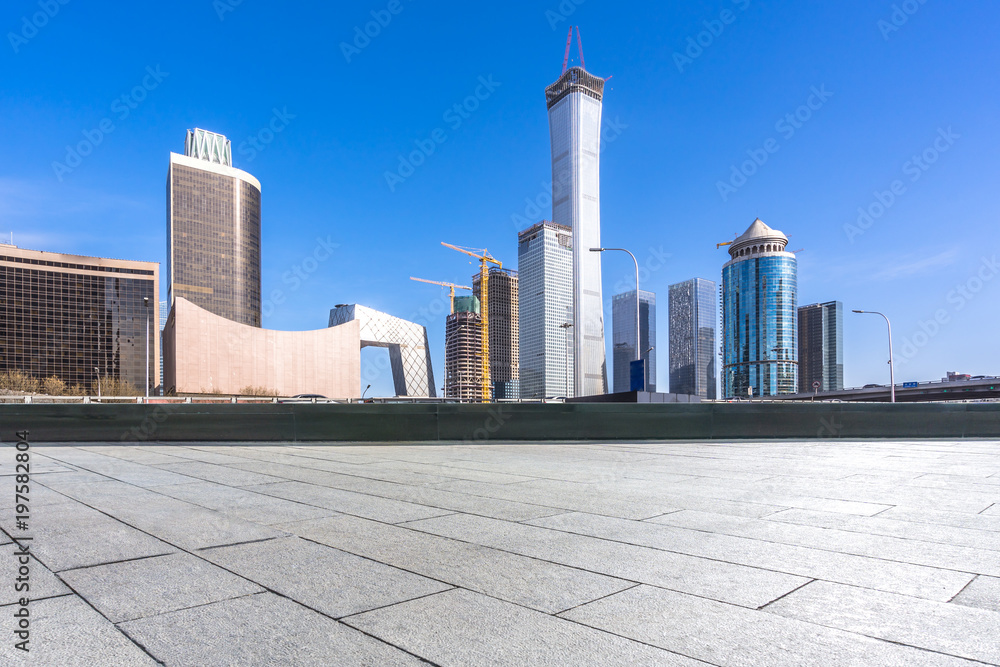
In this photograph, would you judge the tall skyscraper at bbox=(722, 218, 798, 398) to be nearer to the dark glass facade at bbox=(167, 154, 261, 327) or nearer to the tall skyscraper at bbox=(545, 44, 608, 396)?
the tall skyscraper at bbox=(545, 44, 608, 396)

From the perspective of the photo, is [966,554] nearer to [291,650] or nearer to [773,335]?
[291,650]

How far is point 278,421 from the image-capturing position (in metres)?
13.3

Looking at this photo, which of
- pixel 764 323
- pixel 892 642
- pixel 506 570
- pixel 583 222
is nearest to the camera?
pixel 892 642

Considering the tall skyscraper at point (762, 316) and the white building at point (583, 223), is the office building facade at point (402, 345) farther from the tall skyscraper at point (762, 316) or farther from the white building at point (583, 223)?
the tall skyscraper at point (762, 316)

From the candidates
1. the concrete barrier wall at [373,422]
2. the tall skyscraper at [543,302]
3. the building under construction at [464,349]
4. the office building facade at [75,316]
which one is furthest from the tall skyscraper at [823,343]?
the concrete barrier wall at [373,422]

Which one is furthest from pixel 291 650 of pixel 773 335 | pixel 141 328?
pixel 773 335

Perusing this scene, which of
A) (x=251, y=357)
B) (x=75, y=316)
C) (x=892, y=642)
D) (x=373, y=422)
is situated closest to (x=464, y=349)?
(x=251, y=357)

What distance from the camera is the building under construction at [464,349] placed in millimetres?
181375

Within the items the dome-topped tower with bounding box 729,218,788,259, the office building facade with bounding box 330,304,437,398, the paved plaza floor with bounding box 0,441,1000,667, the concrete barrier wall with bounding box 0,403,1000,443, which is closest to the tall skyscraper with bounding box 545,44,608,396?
the dome-topped tower with bounding box 729,218,788,259

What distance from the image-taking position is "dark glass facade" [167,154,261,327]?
151000 millimetres

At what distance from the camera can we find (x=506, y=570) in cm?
394

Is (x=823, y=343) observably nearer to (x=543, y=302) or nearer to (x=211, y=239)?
(x=543, y=302)

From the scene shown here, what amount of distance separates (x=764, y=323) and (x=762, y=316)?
70.1 inches

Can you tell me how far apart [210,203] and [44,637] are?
171403 mm
